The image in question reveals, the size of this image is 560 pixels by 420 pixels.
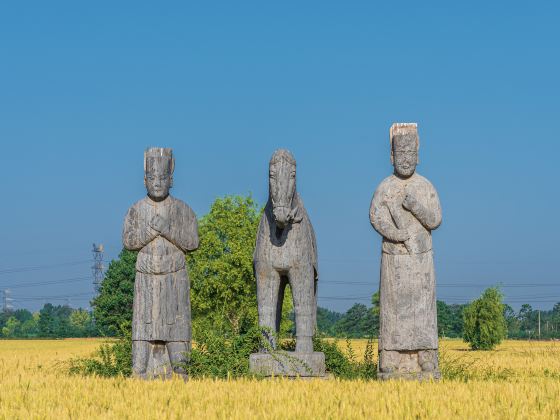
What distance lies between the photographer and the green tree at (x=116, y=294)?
46.8 metres

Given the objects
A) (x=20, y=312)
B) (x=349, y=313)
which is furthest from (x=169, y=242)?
(x=20, y=312)

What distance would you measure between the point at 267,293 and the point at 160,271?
1.84m

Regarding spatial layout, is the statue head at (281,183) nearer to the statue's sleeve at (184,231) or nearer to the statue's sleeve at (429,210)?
the statue's sleeve at (184,231)

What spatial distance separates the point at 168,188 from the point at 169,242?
921 millimetres

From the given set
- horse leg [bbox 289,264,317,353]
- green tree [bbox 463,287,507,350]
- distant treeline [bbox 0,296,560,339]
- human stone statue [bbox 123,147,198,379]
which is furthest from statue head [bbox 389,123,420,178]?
distant treeline [bbox 0,296,560,339]

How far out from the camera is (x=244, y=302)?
37562 mm

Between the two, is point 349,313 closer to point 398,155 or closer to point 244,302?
point 244,302

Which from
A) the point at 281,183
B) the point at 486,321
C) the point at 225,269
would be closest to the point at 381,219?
the point at 281,183

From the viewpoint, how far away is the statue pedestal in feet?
44.4

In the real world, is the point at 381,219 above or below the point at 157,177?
below

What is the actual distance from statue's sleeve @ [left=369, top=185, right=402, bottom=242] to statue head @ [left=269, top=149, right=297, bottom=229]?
148cm

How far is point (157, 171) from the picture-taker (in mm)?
14258

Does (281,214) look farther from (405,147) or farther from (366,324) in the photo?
(366,324)

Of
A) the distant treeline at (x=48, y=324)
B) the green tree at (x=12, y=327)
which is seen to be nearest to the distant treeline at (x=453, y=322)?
the distant treeline at (x=48, y=324)
